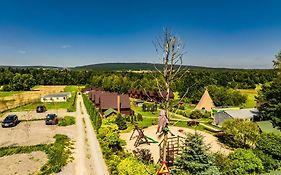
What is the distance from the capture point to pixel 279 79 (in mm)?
33375

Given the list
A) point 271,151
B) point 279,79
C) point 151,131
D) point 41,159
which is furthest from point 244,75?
point 41,159

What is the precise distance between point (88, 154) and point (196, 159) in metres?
12.7

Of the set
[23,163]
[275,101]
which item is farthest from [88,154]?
[275,101]

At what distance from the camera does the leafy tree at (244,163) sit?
53.7 ft

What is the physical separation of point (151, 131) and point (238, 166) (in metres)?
18.4

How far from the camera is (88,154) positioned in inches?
911

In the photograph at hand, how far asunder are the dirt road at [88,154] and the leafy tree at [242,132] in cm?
1468

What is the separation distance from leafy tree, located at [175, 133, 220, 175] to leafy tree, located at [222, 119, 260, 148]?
492 inches

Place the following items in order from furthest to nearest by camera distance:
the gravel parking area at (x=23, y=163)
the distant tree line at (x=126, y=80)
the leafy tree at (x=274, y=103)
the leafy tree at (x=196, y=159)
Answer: the distant tree line at (x=126, y=80)
the leafy tree at (x=274, y=103)
the gravel parking area at (x=23, y=163)
the leafy tree at (x=196, y=159)

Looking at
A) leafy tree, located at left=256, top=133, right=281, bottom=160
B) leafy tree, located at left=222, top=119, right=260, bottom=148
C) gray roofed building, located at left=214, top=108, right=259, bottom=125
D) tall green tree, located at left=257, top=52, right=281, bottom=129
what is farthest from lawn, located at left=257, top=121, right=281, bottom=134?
leafy tree, located at left=256, top=133, right=281, bottom=160

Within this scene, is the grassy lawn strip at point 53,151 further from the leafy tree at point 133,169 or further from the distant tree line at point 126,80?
the distant tree line at point 126,80

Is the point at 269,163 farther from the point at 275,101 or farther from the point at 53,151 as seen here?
the point at 53,151

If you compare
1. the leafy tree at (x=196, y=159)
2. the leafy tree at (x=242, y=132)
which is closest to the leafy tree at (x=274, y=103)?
the leafy tree at (x=242, y=132)

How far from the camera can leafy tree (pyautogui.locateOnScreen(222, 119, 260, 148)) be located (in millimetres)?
24656
